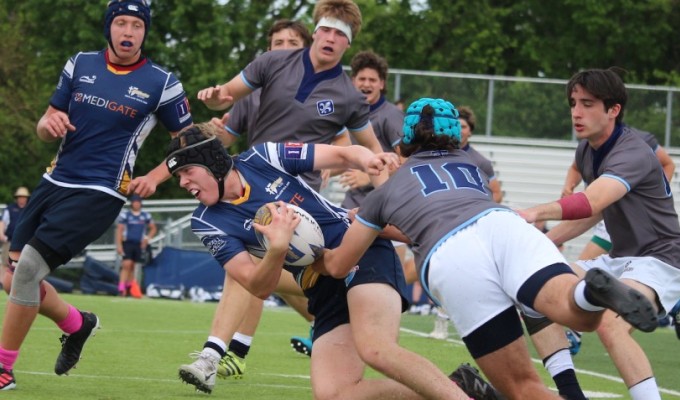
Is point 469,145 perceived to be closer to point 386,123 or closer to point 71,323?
point 386,123

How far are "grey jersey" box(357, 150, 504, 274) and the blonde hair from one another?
2.54 metres

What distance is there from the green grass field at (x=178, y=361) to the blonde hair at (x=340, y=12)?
2.44 metres

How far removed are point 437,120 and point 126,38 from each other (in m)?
2.50

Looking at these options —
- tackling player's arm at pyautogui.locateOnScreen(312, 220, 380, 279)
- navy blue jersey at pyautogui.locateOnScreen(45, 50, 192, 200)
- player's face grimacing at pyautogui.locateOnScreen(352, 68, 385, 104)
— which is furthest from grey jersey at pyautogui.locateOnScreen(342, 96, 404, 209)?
tackling player's arm at pyautogui.locateOnScreen(312, 220, 380, 279)

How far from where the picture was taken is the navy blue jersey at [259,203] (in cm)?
630

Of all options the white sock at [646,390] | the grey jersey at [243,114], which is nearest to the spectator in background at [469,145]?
the grey jersey at [243,114]

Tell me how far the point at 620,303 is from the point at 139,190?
337 cm

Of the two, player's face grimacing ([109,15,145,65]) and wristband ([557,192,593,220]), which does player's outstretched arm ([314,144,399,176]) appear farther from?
player's face grimacing ([109,15,145,65])

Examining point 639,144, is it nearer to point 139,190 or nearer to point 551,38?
point 139,190

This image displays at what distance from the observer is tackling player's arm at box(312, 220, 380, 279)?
5.91m

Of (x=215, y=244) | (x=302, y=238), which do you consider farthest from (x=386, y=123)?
(x=302, y=238)

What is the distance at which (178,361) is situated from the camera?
972 cm

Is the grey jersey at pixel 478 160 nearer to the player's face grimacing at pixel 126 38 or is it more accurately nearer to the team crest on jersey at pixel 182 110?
the team crest on jersey at pixel 182 110

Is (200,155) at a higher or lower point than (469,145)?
higher
